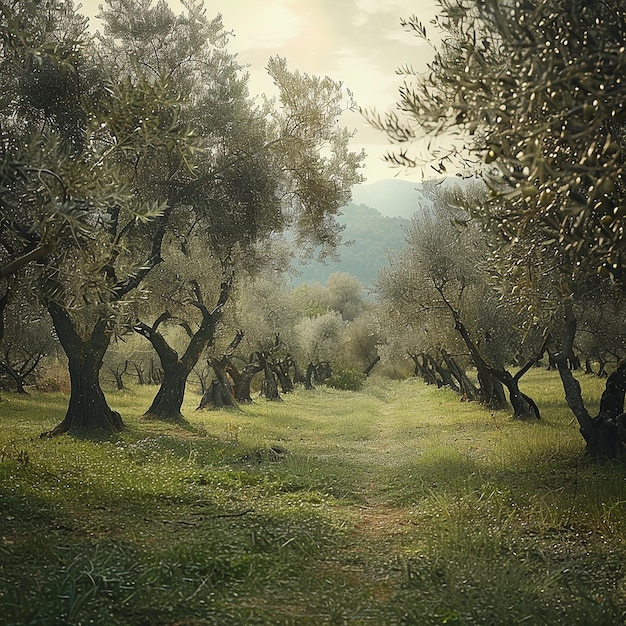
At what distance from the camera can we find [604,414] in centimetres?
1441

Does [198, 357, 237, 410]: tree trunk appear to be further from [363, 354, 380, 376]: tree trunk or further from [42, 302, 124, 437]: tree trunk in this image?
[363, 354, 380, 376]: tree trunk

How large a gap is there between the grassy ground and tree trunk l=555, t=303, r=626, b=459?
672mm

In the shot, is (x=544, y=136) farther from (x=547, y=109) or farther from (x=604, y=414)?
(x=604, y=414)

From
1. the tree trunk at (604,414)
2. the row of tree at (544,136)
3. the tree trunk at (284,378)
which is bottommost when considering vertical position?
the tree trunk at (284,378)

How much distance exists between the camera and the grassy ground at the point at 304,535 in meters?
6.31

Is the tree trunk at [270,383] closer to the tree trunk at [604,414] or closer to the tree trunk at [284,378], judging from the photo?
the tree trunk at [284,378]

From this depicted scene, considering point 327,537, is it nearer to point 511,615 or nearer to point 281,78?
point 511,615

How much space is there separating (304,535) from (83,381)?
12.4 m

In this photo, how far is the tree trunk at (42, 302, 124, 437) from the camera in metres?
18.7

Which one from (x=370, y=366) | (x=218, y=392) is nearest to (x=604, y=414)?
(x=218, y=392)

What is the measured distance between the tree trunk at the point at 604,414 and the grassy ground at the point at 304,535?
672mm

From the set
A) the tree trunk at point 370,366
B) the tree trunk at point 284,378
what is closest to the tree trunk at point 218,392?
the tree trunk at point 284,378

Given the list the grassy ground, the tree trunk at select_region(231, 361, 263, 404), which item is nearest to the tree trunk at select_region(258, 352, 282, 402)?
the tree trunk at select_region(231, 361, 263, 404)

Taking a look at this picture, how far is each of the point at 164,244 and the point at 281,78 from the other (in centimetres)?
786
